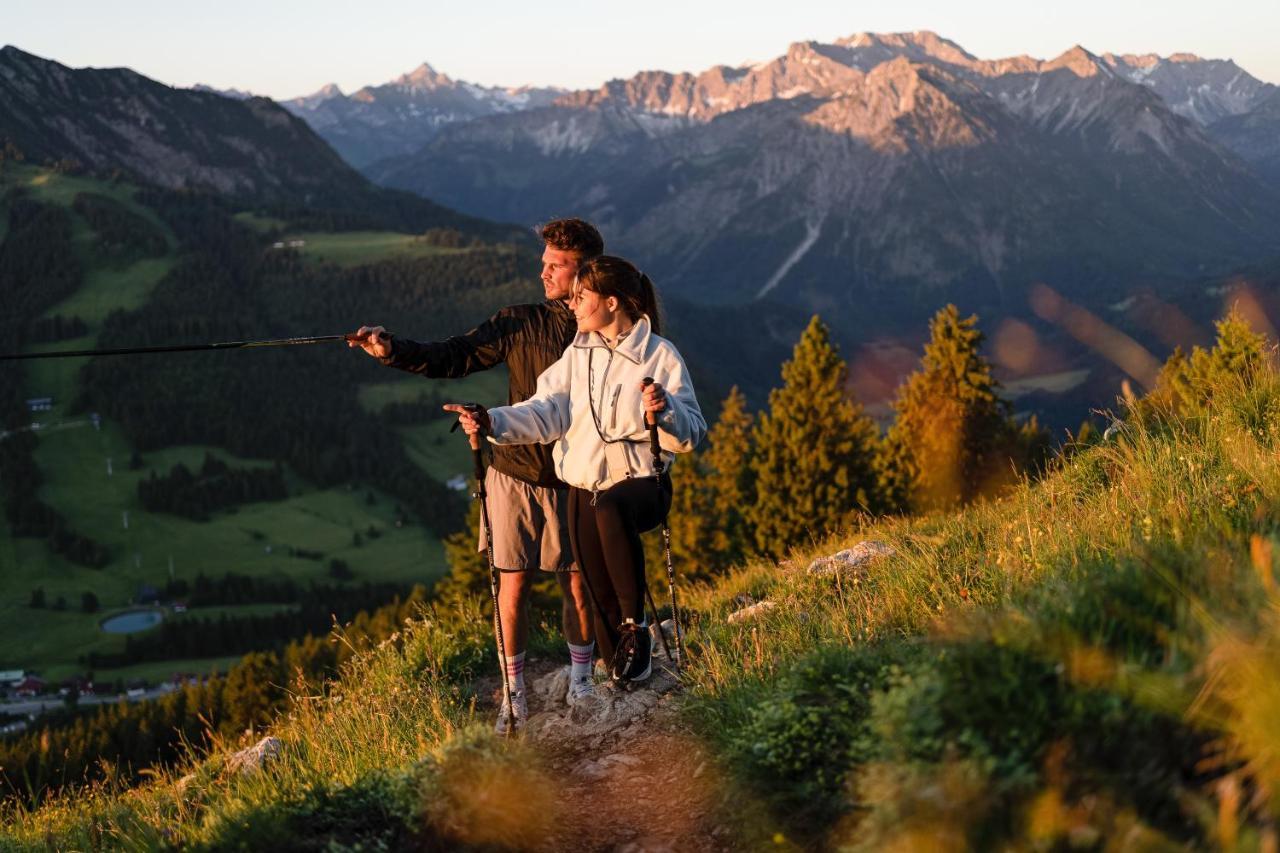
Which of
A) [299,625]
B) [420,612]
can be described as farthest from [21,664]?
[420,612]

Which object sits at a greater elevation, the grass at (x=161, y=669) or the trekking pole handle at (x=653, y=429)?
the trekking pole handle at (x=653, y=429)

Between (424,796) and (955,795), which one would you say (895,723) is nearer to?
(955,795)

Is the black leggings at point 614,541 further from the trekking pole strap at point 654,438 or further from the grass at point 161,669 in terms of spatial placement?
the grass at point 161,669

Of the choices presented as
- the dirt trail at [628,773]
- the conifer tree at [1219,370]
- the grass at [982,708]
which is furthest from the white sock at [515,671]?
the conifer tree at [1219,370]

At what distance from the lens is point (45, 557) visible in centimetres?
17475

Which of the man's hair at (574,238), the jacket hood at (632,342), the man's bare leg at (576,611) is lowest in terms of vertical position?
the man's bare leg at (576,611)

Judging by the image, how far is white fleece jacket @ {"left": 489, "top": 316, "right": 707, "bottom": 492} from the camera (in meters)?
6.98

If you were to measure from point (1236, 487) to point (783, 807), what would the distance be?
132 inches

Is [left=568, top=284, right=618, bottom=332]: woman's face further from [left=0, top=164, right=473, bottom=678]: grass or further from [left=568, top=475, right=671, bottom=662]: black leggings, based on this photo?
[left=0, top=164, right=473, bottom=678]: grass

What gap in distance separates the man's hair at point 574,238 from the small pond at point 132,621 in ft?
532

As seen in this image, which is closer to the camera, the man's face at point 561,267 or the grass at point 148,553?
the man's face at point 561,267

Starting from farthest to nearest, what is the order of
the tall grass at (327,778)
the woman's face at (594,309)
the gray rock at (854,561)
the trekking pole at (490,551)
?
the gray rock at (854,561) → the woman's face at (594,309) → the trekking pole at (490,551) → the tall grass at (327,778)

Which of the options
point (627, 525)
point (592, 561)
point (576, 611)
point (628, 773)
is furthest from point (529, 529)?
point (628, 773)

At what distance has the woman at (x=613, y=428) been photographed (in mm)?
6980
